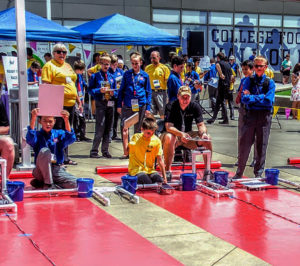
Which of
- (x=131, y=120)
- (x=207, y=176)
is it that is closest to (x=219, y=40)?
(x=131, y=120)

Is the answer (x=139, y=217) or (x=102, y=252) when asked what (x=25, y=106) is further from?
(x=102, y=252)

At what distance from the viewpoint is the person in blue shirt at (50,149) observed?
8148mm

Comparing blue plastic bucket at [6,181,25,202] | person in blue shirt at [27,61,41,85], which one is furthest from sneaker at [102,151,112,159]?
blue plastic bucket at [6,181,25,202]

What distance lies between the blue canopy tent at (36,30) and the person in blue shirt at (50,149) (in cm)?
456

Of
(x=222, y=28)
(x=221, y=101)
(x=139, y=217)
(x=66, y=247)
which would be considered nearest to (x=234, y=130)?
(x=221, y=101)

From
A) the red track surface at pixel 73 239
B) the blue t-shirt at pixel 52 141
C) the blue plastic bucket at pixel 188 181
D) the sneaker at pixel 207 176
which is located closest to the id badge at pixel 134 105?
the sneaker at pixel 207 176

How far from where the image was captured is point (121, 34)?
51.4ft

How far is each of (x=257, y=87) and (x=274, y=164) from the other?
7.81 feet

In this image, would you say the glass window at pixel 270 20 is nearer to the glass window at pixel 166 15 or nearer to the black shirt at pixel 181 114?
the glass window at pixel 166 15

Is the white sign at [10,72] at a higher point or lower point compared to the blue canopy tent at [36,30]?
lower

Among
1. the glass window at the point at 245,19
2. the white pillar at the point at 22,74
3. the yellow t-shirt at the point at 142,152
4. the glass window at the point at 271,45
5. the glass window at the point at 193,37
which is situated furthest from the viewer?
the glass window at the point at 271,45

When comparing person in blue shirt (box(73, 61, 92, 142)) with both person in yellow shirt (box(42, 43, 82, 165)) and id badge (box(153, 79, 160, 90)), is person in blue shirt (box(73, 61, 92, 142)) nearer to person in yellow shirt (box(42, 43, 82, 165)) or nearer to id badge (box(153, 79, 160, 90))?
id badge (box(153, 79, 160, 90))

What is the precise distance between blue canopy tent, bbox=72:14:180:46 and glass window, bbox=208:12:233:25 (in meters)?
13.9

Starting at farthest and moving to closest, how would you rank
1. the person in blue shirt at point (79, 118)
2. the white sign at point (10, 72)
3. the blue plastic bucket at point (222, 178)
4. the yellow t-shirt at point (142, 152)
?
the person in blue shirt at point (79, 118), the white sign at point (10, 72), the blue plastic bucket at point (222, 178), the yellow t-shirt at point (142, 152)
